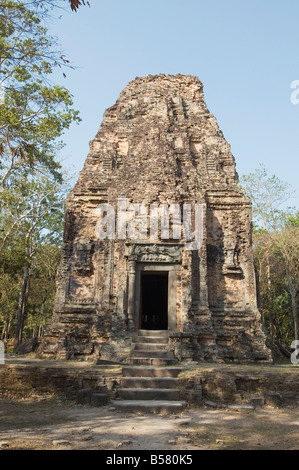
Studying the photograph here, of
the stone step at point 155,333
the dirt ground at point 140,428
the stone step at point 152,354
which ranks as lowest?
the dirt ground at point 140,428

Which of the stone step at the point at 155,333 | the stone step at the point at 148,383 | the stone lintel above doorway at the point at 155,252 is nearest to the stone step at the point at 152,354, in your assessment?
the stone step at the point at 155,333

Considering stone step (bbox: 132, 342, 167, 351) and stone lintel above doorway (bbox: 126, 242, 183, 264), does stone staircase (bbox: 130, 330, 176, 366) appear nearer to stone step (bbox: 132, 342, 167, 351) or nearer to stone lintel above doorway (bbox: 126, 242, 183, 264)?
stone step (bbox: 132, 342, 167, 351)

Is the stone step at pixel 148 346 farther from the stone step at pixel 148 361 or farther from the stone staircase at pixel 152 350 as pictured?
the stone step at pixel 148 361

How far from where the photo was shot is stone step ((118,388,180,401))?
8484mm

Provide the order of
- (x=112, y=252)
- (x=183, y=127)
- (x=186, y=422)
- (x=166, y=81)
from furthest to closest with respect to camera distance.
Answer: (x=166, y=81), (x=183, y=127), (x=112, y=252), (x=186, y=422)

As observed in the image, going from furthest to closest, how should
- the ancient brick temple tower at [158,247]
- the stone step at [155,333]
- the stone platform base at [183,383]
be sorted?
the ancient brick temple tower at [158,247] → the stone step at [155,333] → the stone platform base at [183,383]

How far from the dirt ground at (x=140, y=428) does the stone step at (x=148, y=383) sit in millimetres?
978

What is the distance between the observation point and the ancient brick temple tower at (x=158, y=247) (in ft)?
40.6

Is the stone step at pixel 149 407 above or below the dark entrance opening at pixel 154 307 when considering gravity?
below

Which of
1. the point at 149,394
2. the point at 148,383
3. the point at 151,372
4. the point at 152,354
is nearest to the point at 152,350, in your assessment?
the point at 152,354
